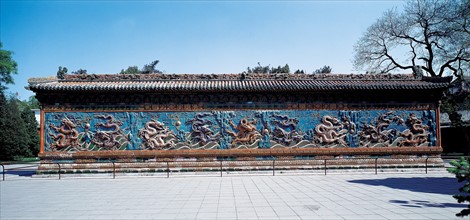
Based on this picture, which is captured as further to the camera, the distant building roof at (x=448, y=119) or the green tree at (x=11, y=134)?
the distant building roof at (x=448, y=119)

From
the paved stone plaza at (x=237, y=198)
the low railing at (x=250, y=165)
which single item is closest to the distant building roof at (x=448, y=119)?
the low railing at (x=250, y=165)

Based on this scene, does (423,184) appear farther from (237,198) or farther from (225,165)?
(225,165)

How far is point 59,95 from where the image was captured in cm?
1414

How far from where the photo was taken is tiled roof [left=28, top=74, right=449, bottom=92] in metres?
13.9

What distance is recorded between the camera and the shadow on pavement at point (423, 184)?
9195mm

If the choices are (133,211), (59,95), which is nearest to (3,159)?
A: (59,95)

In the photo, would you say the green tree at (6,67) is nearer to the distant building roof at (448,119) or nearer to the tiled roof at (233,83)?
the tiled roof at (233,83)

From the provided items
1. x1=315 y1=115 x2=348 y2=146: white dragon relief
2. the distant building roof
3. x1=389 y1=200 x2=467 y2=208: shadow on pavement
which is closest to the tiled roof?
x1=315 y1=115 x2=348 y2=146: white dragon relief

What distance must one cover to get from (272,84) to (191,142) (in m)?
4.50

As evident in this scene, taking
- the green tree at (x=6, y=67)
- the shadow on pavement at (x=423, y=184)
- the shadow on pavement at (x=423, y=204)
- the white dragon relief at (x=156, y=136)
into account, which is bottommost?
the shadow on pavement at (x=423, y=184)

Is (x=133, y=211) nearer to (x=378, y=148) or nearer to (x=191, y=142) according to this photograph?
(x=191, y=142)

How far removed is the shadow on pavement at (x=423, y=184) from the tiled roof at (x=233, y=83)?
14.4 feet

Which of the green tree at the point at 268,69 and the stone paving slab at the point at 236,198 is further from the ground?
the green tree at the point at 268,69

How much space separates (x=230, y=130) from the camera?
1423 centimetres
